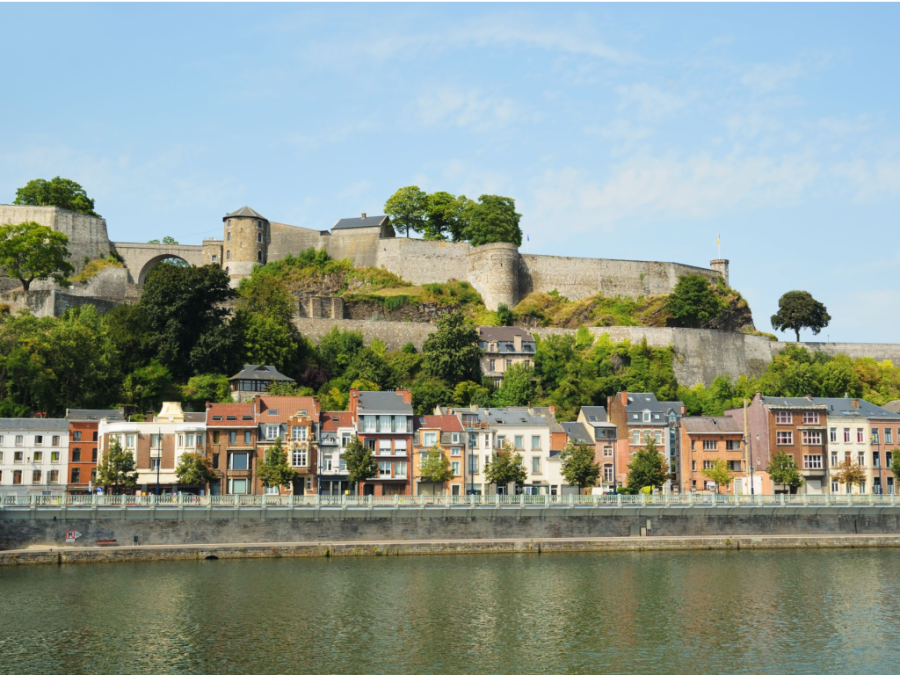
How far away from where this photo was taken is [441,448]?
5391cm

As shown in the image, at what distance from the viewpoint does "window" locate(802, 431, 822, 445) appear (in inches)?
2251

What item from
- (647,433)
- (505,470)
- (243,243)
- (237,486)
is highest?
(243,243)

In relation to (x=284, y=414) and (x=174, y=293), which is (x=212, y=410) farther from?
(x=174, y=293)

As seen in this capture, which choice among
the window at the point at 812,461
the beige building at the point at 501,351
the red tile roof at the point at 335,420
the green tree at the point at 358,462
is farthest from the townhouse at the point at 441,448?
the window at the point at 812,461

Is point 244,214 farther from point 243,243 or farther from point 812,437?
point 812,437

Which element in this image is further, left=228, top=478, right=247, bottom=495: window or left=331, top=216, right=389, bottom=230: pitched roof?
left=331, top=216, right=389, bottom=230: pitched roof

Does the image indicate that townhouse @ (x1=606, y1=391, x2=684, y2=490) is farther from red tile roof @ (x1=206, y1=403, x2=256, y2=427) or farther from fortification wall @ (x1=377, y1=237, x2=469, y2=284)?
fortification wall @ (x1=377, y1=237, x2=469, y2=284)

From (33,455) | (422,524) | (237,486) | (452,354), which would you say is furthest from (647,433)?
(33,455)

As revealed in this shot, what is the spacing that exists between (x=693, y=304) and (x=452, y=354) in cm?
2402

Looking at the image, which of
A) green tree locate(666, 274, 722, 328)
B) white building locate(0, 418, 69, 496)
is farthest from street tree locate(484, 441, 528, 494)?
green tree locate(666, 274, 722, 328)

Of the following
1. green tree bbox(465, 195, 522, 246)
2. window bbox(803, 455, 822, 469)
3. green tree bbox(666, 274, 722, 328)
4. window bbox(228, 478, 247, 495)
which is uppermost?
green tree bbox(465, 195, 522, 246)

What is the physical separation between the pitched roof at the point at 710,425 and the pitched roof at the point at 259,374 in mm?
22712

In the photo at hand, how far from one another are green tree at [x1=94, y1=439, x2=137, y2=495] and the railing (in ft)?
14.9

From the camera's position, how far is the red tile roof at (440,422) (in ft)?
178
